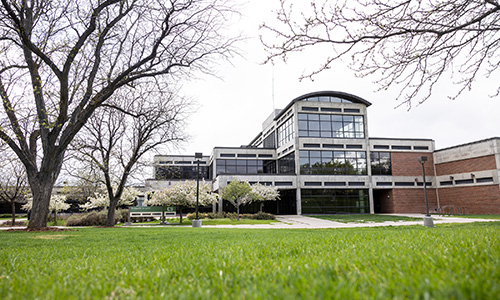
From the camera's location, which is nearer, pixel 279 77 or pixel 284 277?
pixel 284 277

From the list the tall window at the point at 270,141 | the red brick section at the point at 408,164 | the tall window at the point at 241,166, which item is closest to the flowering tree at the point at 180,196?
the tall window at the point at 241,166

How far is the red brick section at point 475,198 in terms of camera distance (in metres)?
35.2

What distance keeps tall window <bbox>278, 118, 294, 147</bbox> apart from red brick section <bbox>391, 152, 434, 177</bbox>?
14760mm

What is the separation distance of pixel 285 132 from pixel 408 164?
18.0 meters

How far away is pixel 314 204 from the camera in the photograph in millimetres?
42438

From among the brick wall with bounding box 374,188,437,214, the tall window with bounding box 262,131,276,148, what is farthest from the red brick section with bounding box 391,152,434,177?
the tall window with bounding box 262,131,276,148

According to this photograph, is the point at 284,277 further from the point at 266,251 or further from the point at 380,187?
the point at 380,187

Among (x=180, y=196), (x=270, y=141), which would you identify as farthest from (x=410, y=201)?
(x=180, y=196)

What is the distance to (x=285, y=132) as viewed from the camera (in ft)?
156

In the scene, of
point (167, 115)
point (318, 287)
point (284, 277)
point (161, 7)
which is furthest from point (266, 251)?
point (167, 115)

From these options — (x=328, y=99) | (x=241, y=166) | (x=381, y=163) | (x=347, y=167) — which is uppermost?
(x=328, y=99)

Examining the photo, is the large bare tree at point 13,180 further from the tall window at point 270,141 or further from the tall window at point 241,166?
the tall window at point 270,141

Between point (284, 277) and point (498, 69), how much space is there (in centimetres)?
738

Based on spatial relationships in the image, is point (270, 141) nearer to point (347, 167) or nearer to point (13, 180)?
point (347, 167)
